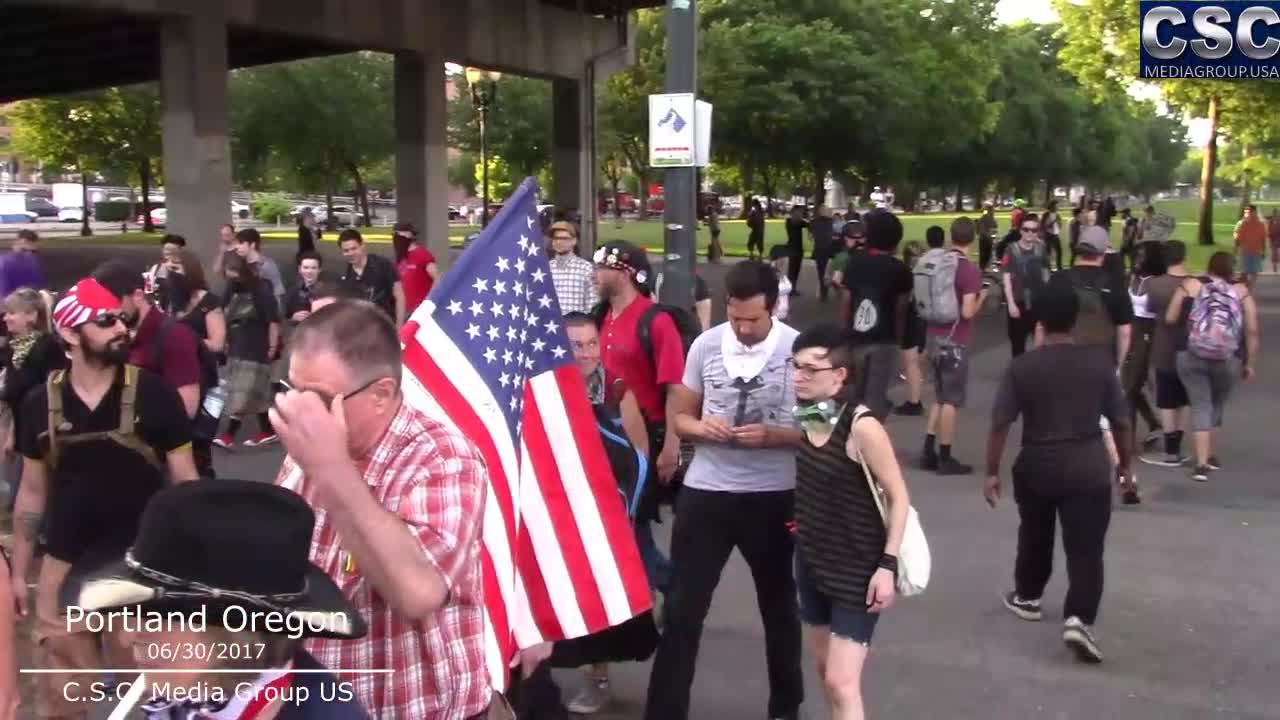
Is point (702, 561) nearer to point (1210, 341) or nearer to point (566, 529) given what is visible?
point (566, 529)

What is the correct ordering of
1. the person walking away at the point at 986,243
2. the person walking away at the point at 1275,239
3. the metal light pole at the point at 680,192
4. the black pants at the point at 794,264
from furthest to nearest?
the person walking away at the point at 1275,239, the person walking away at the point at 986,243, the black pants at the point at 794,264, the metal light pole at the point at 680,192

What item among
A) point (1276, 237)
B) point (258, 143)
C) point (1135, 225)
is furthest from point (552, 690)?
point (258, 143)

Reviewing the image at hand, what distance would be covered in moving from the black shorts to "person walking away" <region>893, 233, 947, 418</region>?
191 centimetres

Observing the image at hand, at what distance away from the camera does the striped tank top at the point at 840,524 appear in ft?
14.6

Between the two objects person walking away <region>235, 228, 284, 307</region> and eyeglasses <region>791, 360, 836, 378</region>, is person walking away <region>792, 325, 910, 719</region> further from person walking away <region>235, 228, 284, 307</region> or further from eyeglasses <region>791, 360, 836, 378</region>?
person walking away <region>235, 228, 284, 307</region>

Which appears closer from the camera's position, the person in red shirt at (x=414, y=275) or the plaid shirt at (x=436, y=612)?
the plaid shirt at (x=436, y=612)

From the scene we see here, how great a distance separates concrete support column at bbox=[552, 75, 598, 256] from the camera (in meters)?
30.0

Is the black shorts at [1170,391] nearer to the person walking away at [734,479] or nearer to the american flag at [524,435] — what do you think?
the person walking away at [734,479]

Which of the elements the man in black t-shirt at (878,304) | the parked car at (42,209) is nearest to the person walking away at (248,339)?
the man in black t-shirt at (878,304)

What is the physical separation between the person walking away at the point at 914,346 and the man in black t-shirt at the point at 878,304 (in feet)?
0.88

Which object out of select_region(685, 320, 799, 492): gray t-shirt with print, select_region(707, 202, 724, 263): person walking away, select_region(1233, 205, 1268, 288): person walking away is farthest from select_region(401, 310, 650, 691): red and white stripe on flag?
select_region(707, 202, 724, 263): person walking away

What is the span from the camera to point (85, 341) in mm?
4621

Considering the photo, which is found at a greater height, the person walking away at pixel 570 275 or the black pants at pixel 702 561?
the person walking away at pixel 570 275

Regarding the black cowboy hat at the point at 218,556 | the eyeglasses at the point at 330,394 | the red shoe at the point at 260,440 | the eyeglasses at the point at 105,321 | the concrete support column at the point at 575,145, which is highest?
the concrete support column at the point at 575,145
